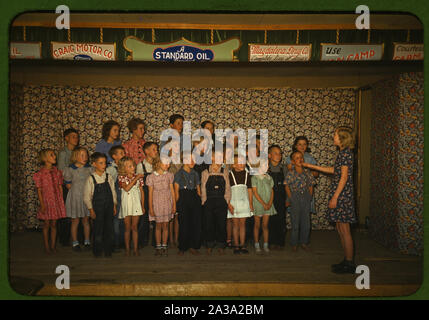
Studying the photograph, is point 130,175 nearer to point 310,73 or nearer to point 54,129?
point 54,129

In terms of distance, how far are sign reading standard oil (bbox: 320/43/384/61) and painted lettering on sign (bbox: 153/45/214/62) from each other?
1.83 meters

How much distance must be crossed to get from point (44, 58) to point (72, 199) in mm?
2065

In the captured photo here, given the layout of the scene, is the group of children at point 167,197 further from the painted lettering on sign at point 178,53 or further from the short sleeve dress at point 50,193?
the painted lettering on sign at point 178,53

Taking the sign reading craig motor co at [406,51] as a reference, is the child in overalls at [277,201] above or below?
below

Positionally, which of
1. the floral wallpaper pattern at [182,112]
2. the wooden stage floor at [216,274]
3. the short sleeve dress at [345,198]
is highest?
the floral wallpaper pattern at [182,112]

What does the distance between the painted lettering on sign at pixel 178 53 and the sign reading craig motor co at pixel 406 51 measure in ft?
9.25

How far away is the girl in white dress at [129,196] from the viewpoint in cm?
432

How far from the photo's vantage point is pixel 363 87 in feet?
19.4

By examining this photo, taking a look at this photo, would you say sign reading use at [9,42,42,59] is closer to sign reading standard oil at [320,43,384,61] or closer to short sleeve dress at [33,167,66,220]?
short sleeve dress at [33,167,66,220]

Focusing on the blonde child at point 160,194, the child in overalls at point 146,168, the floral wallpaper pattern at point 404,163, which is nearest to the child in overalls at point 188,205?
the blonde child at point 160,194

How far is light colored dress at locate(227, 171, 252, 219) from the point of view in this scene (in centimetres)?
445

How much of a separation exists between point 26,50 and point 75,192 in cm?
214

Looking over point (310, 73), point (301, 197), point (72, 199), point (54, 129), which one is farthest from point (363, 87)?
point (54, 129)

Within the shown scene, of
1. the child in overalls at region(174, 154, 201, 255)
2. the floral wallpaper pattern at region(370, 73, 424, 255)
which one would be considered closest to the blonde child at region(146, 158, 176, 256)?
the child in overalls at region(174, 154, 201, 255)
